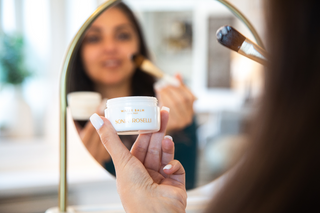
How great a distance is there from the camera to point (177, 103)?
2.24 feet

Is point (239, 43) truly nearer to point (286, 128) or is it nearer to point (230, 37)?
point (230, 37)

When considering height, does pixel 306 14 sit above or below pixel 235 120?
above

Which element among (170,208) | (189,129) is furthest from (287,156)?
(189,129)

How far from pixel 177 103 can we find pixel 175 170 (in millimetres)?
351

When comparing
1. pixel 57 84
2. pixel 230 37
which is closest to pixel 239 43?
pixel 230 37

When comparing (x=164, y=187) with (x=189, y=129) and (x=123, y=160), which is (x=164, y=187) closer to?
(x=123, y=160)

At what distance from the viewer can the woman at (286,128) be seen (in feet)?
0.67

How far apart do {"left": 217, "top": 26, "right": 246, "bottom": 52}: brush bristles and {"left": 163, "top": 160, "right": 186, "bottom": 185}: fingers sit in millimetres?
158

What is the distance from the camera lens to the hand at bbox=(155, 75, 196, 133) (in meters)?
0.63

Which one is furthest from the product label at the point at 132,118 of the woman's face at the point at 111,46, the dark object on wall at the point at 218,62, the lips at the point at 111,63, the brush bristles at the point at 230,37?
the dark object on wall at the point at 218,62

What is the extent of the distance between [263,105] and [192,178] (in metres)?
0.32

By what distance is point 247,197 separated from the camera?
0.22 metres

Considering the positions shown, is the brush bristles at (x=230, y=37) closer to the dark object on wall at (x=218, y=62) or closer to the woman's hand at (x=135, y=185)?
the woman's hand at (x=135, y=185)

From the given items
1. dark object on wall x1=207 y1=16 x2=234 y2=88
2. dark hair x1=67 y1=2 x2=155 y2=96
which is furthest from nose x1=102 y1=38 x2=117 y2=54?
dark object on wall x1=207 y1=16 x2=234 y2=88
